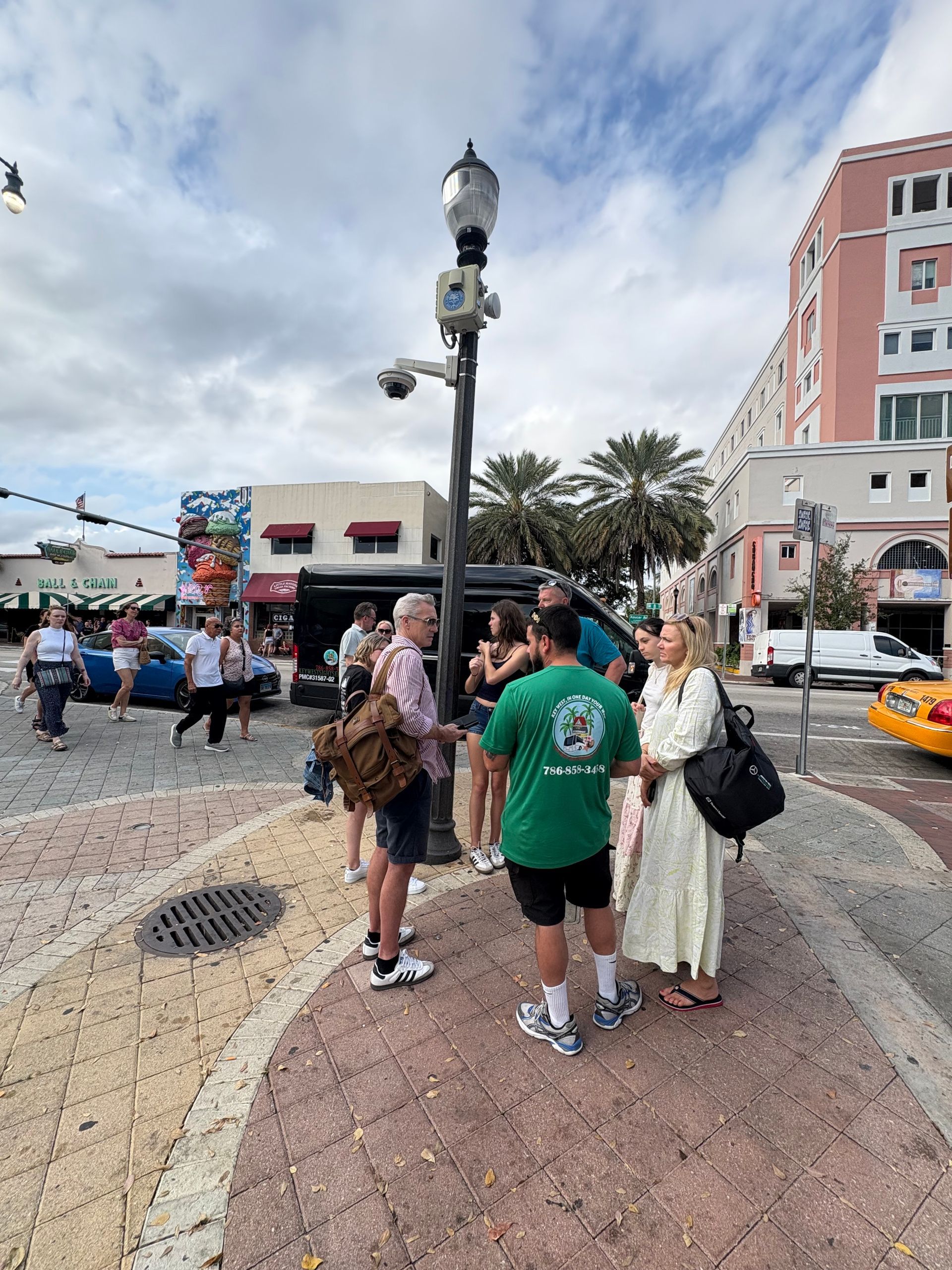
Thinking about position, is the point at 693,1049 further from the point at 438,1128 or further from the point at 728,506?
the point at 728,506

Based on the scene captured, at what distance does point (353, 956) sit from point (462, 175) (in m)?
4.95

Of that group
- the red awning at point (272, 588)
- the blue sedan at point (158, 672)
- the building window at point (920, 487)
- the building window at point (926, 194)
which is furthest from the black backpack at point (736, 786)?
the building window at point (926, 194)

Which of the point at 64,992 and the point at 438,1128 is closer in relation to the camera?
the point at 438,1128

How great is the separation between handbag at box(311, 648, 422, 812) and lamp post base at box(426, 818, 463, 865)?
157cm

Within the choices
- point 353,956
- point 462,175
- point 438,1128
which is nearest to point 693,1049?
point 438,1128

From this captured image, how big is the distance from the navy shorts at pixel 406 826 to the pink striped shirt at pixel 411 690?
16 centimetres

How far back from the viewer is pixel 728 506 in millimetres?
33625

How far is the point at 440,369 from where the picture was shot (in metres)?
4.25

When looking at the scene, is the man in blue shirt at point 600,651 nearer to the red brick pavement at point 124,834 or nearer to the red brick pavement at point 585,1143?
the red brick pavement at point 585,1143

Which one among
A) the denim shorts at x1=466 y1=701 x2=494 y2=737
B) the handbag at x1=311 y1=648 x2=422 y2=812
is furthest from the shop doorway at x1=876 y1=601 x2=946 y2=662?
the handbag at x1=311 y1=648 x2=422 y2=812

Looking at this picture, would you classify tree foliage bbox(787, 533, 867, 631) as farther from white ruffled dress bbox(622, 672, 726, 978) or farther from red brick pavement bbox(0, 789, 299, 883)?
white ruffled dress bbox(622, 672, 726, 978)

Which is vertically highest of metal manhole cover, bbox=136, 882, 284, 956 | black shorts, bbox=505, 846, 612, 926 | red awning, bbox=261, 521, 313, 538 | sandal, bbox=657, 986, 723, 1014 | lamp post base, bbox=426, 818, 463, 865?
red awning, bbox=261, 521, 313, 538

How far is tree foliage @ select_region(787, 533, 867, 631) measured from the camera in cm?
2338

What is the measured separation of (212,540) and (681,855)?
3189 cm
